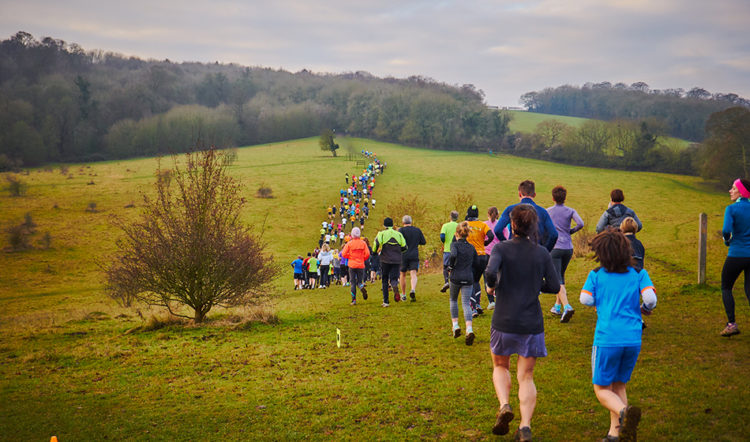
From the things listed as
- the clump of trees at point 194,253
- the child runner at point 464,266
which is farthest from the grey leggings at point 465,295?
the clump of trees at point 194,253

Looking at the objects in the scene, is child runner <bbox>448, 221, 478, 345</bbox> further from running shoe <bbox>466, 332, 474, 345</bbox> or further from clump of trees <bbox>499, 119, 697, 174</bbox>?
clump of trees <bbox>499, 119, 697, 174</bbox>

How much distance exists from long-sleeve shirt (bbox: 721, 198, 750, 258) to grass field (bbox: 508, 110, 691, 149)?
263 ft

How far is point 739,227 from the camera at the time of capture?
7555 mm

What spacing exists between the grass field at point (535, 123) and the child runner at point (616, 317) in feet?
277

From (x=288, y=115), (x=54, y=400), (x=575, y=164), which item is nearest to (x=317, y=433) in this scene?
(x=54, y=400)

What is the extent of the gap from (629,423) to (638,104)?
113774 millimetres

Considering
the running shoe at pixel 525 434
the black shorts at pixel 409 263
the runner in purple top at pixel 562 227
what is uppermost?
the runner in purple top at pixel 562 227

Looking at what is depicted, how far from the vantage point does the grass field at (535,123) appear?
7750 centimetres

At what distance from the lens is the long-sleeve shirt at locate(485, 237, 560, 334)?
4.90m

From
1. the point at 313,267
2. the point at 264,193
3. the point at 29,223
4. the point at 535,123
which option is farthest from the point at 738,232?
the point at 535,123

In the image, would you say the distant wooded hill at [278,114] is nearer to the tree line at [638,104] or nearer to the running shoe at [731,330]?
the tree line at [638,104]

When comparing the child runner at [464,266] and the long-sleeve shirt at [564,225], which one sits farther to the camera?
the long-sleeve shirt at [564,225]

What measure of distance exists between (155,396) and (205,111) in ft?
349

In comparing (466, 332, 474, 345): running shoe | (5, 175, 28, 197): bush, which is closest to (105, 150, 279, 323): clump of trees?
(466, 332, 474, 345): running shoe
